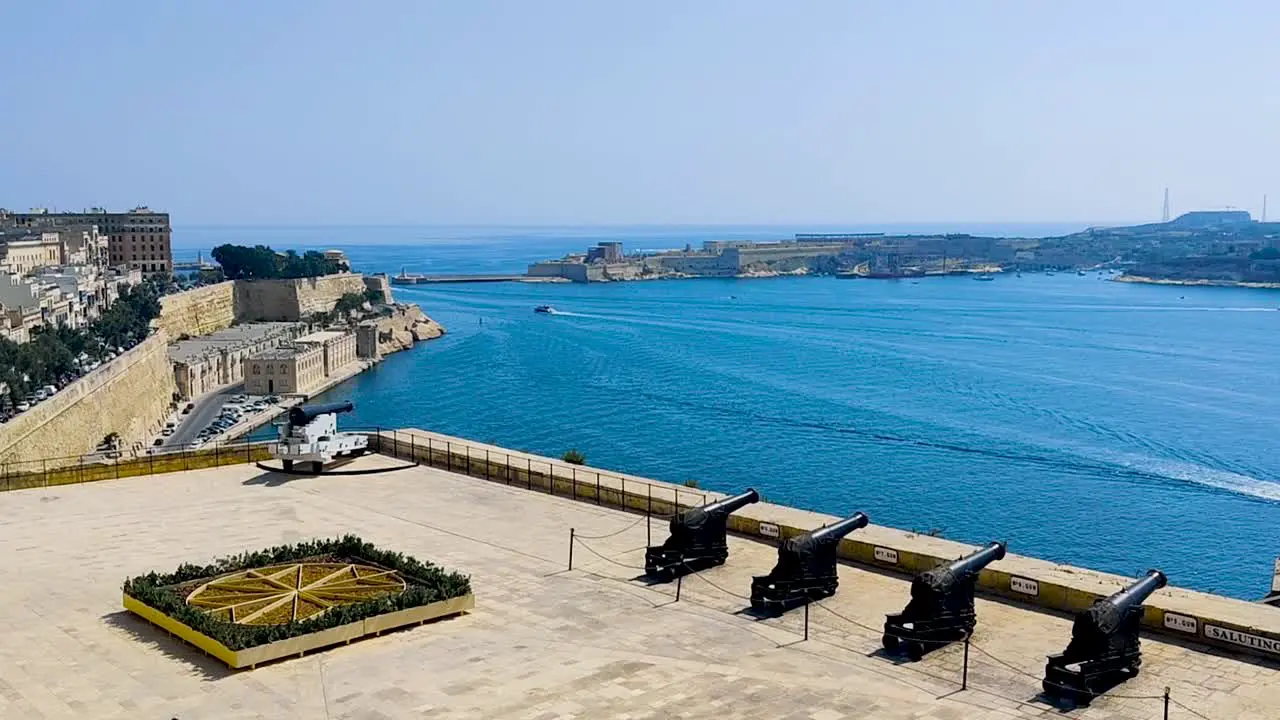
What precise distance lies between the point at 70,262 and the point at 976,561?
5389 centimetres

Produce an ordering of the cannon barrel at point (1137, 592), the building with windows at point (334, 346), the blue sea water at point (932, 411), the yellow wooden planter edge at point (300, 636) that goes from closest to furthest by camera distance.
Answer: the cannon barrel at point (1137, 592) < the yellow wooden planter edge at point (300, 636) < the blue sea water at point (932, 411) < the building with windows at point (334, 346)

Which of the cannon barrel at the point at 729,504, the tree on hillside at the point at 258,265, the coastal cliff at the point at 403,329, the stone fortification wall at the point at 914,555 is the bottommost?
the coastal cliff at the point at 403,329

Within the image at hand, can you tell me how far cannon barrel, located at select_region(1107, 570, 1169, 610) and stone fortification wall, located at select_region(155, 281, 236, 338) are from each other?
43747 mm

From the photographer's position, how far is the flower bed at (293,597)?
9.07 metres

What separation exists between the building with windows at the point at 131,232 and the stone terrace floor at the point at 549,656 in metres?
59.8

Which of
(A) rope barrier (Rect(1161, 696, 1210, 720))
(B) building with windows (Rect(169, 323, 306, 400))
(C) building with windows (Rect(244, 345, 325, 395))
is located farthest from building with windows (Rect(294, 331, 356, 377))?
(A) rope barrier (Rect(1161, 696, 1210, 720))

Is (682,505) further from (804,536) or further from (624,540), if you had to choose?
(804,536)

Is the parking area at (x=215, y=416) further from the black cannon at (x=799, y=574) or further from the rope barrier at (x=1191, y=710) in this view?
the rope barrier at (x=1191, y=710)

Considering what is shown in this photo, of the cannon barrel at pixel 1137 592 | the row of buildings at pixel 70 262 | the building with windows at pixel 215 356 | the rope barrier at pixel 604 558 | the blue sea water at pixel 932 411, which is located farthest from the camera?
the building with windows at pixel 215 356

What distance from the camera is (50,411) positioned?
84.8ft

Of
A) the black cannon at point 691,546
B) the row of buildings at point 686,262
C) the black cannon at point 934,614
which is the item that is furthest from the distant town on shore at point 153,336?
the row of buildings at point 686,262

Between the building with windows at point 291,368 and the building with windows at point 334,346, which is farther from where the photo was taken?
the building with windows at point 334,346

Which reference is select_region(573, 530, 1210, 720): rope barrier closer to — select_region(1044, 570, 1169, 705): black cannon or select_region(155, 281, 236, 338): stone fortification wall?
select_region(1044, 570, 1169, 705): black cannon

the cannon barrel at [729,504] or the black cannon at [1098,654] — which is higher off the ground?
the cannon barrel at [729,504]
